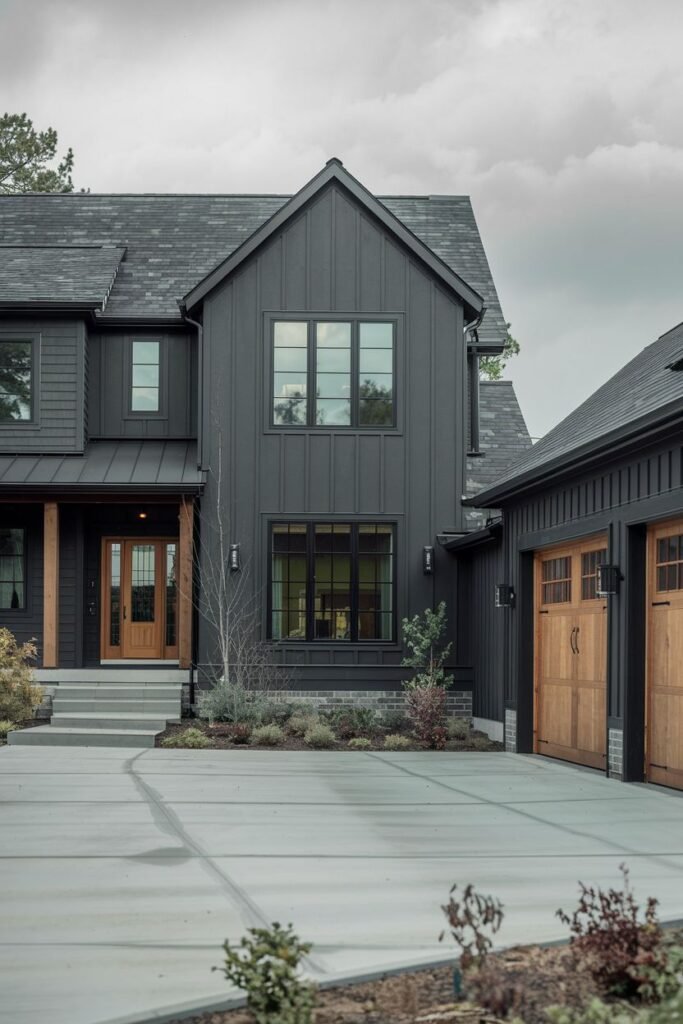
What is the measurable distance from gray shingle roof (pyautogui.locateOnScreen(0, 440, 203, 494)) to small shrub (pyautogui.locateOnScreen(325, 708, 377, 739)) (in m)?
3.79

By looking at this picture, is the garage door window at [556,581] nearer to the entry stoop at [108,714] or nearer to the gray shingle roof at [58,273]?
the entry stoop at [108,714]

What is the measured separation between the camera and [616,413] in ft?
41.8

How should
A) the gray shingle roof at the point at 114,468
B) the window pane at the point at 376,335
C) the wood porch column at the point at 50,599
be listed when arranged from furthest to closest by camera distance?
the window pane at the point at 376,335, the wood porch column at the point at 50,599, the gray shingle roof at the point at 114,468

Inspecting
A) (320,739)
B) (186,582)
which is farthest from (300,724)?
(186,582)

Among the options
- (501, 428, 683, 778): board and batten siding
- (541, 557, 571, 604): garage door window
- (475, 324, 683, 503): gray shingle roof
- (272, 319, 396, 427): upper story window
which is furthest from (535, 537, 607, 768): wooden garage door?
(272, 319, 396, 427): upper story window

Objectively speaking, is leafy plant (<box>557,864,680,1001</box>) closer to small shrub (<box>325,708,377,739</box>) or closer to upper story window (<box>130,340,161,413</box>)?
small shrub (<box>325,708,377,739</box>)

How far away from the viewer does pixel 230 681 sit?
17.3 metres

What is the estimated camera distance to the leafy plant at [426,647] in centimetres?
1730

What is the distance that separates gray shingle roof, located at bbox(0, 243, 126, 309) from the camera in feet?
60.5

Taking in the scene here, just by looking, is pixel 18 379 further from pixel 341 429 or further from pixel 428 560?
pixel 428 560

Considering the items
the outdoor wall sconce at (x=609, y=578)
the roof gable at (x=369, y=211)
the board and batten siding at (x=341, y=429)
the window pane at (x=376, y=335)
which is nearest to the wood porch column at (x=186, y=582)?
the board and batten siding at (x=341, y=429)

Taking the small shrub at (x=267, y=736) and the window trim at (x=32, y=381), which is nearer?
the small shrub at (x=267, y=736)

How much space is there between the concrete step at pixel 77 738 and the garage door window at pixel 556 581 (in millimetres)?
5157

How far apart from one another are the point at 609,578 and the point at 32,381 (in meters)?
10.2
